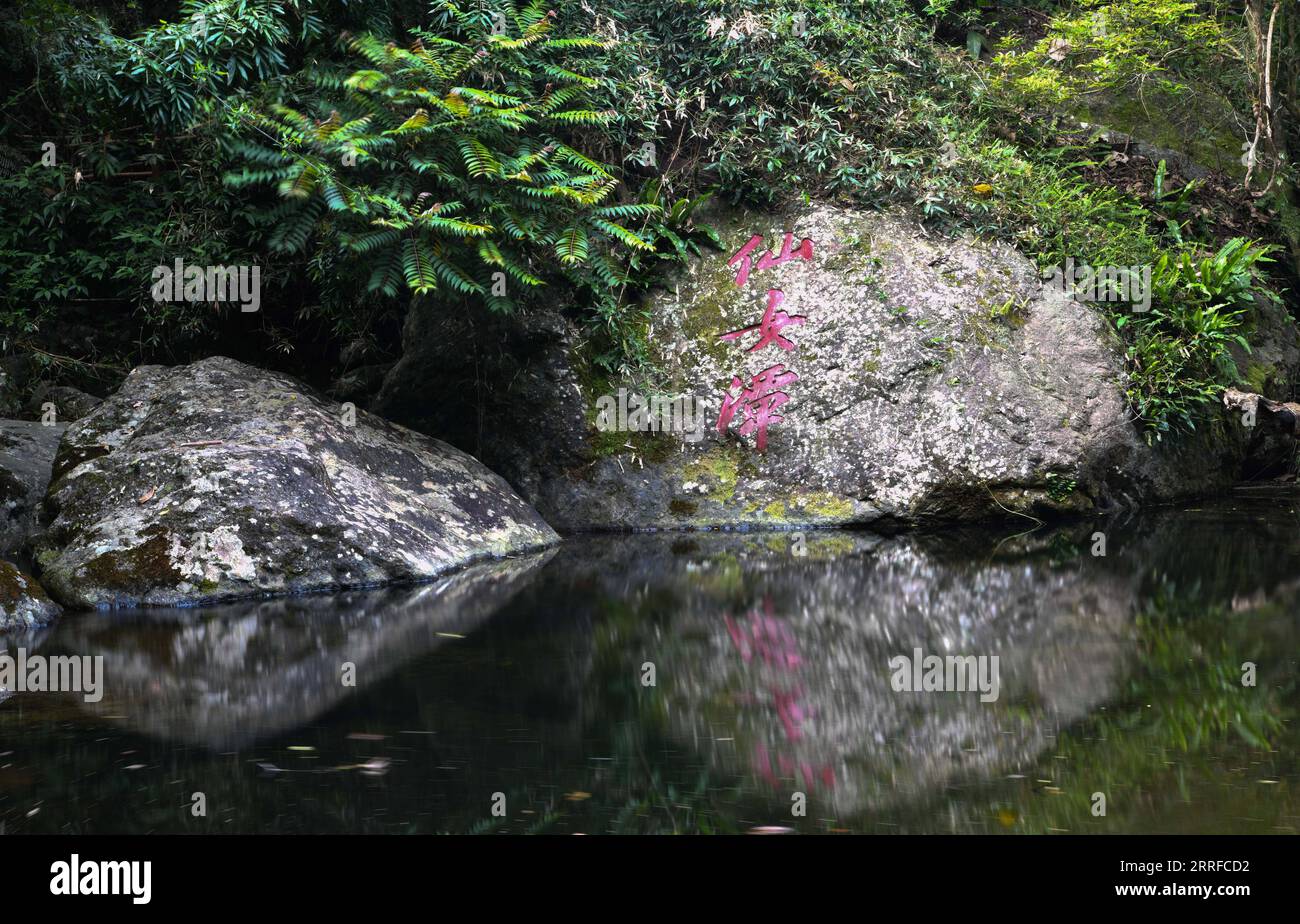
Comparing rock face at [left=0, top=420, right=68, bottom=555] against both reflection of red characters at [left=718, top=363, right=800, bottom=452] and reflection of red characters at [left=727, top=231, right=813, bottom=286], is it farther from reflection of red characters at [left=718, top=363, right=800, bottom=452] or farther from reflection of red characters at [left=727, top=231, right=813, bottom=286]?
reflection of red characters at [left=727, top=231, right=813, bottom=286]

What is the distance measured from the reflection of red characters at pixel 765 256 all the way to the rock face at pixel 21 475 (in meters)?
5.28

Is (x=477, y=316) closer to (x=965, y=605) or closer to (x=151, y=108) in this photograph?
(x=151, y=108)

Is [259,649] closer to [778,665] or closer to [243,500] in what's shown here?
[243,500]

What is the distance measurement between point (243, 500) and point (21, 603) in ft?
3.92

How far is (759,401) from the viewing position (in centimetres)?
852

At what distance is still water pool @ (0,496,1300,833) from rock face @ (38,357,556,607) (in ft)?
1.07

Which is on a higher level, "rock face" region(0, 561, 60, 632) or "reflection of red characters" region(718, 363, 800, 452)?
"reflection of red characters" region(718, 363, 800, 452)

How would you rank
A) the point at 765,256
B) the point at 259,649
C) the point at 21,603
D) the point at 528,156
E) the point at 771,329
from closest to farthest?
the point at 259,649, the point at 21,603, the point at 528,156, the point at 771,329, the point at 765,256

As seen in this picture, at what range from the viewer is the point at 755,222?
364 inches

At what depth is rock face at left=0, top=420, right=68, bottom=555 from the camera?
6.52 m

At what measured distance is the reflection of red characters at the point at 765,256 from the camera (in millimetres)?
8961

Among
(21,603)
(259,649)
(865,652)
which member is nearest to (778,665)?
(865,652)

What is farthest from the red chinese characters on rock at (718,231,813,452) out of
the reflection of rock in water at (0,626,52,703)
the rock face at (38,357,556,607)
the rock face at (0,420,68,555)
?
the reflection of rock in water at (0,626,52,703)

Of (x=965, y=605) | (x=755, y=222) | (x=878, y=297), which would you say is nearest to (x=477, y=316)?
(x=755, y=222)
